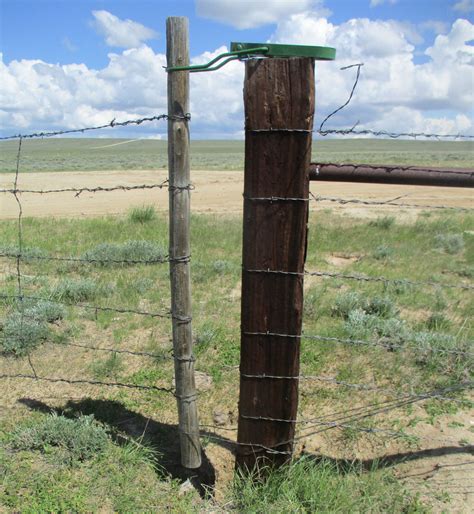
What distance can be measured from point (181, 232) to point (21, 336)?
2.75m

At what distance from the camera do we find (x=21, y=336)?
15.7 feet

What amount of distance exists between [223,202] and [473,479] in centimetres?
1429

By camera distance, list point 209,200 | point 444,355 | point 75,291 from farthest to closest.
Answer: point 209,200
point 75,291
point 444,355

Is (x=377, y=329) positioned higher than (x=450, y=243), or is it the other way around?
(x=450, y=243)

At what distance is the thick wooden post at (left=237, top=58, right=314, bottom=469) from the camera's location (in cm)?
247

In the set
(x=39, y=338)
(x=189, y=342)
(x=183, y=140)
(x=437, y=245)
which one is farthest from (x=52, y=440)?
(x=437, y=245)

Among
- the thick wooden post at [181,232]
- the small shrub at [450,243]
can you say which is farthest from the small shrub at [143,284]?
the small shrub at [450,243]

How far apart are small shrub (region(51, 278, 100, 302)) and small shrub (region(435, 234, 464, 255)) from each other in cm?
603

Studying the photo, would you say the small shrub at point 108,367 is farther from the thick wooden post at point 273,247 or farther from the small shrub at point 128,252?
the small shrub at point 128,252

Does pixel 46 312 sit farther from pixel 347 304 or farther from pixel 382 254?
pixel 382 254

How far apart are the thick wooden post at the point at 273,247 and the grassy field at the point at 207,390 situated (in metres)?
0.38

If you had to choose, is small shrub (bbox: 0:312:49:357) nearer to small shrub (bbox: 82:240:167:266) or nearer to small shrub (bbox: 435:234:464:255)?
small shrub (bbox: 82:240:167:266)

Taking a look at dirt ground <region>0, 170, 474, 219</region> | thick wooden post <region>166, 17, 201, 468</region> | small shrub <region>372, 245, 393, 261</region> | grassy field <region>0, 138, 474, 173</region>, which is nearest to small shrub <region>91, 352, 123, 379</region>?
thick wooden post <region>166, 17, 201, 468</region>

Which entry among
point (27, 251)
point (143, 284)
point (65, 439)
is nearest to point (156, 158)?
point (27, 251)
